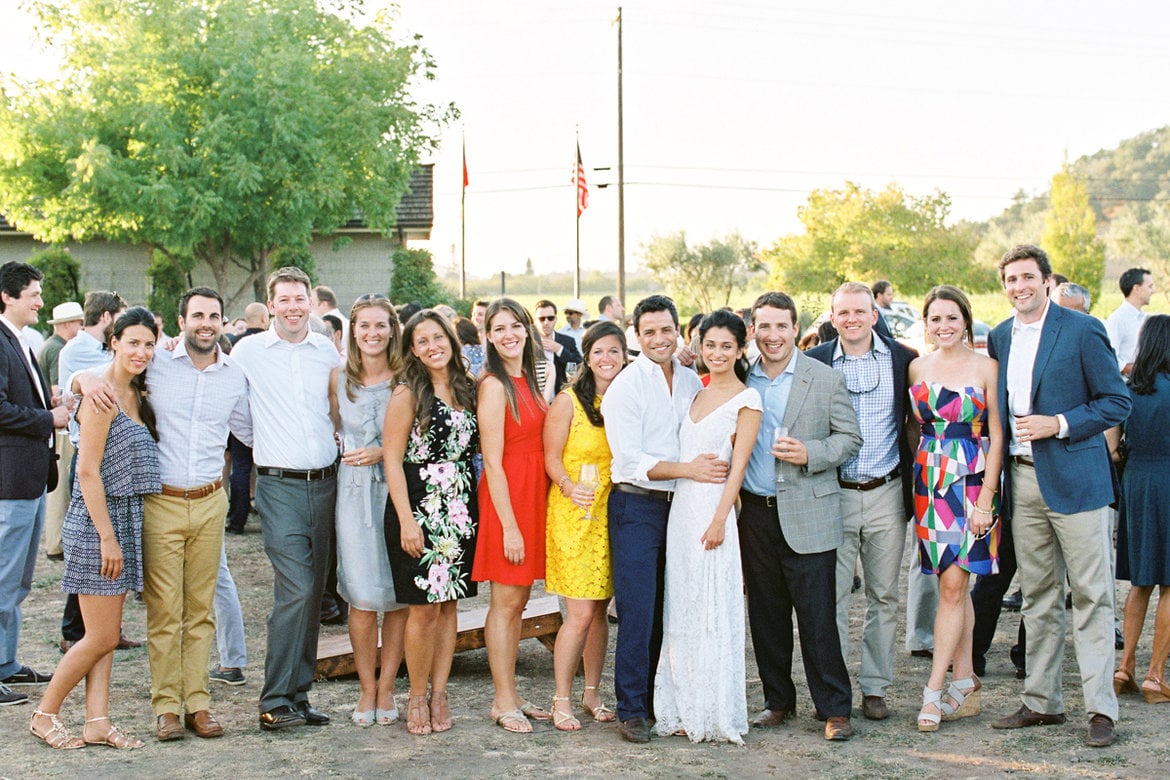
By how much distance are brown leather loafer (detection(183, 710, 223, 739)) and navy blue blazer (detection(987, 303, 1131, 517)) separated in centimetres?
401

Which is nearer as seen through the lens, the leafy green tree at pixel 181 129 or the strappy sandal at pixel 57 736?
the strappy sandal at pixel 57 736

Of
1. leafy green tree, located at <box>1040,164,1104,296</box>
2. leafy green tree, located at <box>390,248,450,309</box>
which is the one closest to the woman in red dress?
leafy green tree, located at <box>390,248,450,309</box>

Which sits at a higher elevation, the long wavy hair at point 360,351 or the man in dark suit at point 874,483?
the long wavy hair at point 360,351

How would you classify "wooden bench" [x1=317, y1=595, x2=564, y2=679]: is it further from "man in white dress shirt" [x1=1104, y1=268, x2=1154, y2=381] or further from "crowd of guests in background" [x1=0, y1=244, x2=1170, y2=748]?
"man in white dress shirt" [x1=1104, y1=268, x2=1154, y2=381]

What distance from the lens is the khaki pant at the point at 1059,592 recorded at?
5227 millimetres

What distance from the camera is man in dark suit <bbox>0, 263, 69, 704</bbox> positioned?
5.93 metres

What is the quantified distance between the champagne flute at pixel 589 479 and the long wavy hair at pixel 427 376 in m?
0.62

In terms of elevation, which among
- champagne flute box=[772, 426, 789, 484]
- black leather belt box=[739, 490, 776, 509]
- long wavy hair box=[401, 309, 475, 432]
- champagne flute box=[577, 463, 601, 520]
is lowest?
black leather belt box=[739, 490, 776, 509]

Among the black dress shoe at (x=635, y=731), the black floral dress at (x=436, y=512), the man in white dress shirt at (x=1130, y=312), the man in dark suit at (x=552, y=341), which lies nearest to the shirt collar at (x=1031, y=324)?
the black dress shoe at (x=635, y=731)

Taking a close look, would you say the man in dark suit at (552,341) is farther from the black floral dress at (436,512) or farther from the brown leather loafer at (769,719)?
the brown leather loafer at (769,719)

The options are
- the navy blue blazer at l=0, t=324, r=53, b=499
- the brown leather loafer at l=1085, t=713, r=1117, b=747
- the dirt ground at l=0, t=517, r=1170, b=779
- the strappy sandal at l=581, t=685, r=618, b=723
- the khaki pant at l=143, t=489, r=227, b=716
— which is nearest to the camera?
the dirt ground at l=0, t=517, r=1170, b=779

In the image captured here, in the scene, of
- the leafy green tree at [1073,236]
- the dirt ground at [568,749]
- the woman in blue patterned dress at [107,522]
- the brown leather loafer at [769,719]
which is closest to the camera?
the dirt ground at [568,749]

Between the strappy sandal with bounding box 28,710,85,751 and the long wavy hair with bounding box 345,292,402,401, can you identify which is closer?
the strappy sandal with bounding box 28,710,85,751

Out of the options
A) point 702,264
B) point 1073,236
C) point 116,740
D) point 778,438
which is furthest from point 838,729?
point 1073,236
